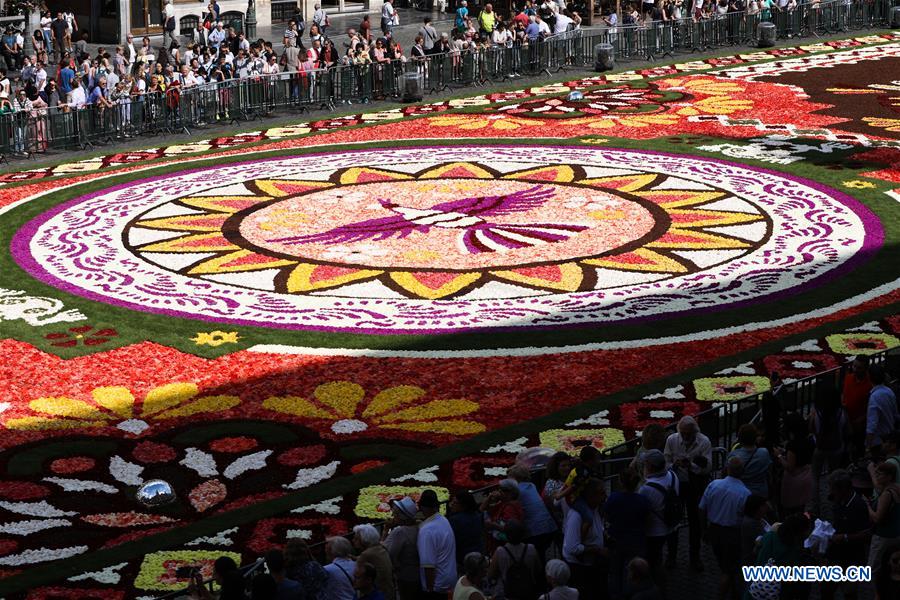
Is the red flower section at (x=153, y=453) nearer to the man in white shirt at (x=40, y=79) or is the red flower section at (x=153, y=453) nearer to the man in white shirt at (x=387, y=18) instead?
the man in white shirt at (x=40, y=79)

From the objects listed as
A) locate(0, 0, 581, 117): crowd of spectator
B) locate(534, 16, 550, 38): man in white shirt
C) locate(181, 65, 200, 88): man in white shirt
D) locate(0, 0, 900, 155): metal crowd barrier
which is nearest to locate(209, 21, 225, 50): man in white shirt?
locate(0, 0, 581, 117): crowd of spectator

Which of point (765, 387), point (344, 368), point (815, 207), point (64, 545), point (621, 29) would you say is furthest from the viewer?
point (621, 29)

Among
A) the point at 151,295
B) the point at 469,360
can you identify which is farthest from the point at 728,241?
the point at 151,295

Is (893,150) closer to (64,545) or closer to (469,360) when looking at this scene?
(469,360)

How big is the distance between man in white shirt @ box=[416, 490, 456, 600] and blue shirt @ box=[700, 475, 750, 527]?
6.94 ft

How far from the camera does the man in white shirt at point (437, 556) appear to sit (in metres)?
11.9

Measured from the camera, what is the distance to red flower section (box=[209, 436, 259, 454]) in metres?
17.0

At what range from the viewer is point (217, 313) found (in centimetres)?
2194

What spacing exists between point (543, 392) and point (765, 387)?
8.45ft

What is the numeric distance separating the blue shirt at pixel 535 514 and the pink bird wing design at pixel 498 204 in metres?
15.0

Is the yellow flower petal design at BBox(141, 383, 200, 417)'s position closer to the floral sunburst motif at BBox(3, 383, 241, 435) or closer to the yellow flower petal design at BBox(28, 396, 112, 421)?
the floral sunburst motif at BBox(3, 383, 241, 435)

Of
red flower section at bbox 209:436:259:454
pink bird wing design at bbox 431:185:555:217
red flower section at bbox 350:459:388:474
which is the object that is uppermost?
pink bird wing design at bbox 431:185:555:217

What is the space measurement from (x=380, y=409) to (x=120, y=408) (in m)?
3.01

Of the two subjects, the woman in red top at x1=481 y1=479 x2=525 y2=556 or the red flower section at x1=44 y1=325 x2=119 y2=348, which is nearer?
the woman in red top at x1=481 y1=479 x2=525 y2=556
